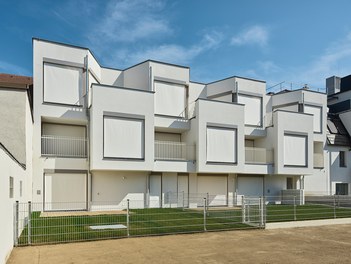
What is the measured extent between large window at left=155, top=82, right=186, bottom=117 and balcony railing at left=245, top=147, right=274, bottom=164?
5732 millimetres

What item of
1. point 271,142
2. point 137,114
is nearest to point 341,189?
point 271,142

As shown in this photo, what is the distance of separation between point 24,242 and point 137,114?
36.7 ft

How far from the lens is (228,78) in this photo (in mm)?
25672

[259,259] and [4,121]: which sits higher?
[4,121]

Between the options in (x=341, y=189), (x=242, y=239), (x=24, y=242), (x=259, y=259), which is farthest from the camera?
(x=341, y=189)

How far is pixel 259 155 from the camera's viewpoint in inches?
993

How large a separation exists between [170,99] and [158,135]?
8.33 ft

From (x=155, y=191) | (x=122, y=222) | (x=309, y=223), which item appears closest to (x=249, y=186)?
(x=155, y=191)

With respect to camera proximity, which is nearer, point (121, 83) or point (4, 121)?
point (4, 121)

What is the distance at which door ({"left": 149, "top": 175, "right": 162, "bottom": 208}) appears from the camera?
21.2m

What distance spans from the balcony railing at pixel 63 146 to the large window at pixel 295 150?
14.1 m

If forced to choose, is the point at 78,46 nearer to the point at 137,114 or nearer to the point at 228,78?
the point at 137,114

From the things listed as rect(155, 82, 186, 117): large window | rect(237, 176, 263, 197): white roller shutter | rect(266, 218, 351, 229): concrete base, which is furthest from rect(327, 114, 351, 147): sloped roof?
rect(266, 218, 351, 229): concrete base

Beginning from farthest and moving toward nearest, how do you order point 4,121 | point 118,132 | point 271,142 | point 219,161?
point 271,142, point 219,161, point 118,132, point 4,121
